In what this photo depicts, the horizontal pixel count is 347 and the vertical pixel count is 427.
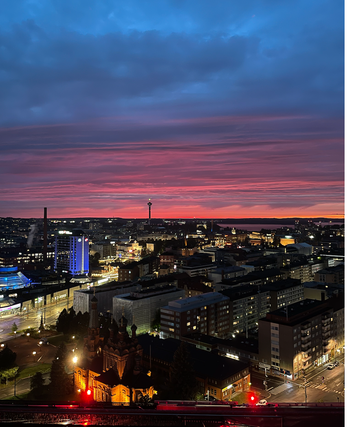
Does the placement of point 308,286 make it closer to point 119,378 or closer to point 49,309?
point 119,378

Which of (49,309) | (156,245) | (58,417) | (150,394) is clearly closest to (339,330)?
(150,394)

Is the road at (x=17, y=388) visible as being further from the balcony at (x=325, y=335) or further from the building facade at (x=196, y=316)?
the balcony at (x=325, y=335)

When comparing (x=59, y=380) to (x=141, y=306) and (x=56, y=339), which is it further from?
(x=141, y=306)

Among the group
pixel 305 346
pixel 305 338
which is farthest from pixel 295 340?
pixel 305 346

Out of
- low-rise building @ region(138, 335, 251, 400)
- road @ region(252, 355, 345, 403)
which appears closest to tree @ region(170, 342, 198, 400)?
low-rise building @ region(138, 335, 251, 400)

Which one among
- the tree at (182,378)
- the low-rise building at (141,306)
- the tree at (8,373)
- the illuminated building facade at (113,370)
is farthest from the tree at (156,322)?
the tree at (182,378)

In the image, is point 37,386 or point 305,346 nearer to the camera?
point 37,386
